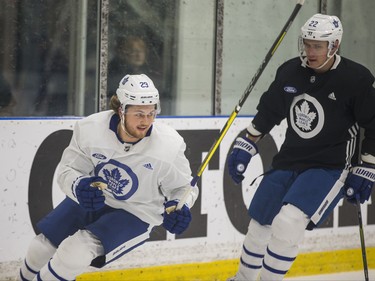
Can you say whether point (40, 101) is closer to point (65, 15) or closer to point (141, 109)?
point (65, 15)

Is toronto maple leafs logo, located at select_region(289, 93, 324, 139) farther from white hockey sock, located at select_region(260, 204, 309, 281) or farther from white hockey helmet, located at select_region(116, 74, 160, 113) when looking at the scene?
white hockey helmet, located at select_region(116, 74, 160, 113)

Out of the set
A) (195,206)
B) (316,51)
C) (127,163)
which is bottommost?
(195,206)

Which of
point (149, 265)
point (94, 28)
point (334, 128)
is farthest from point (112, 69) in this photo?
point (334, 128)

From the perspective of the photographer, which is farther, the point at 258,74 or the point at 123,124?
the point at 258,74

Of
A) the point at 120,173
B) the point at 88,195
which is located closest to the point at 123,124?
the point at 120,173

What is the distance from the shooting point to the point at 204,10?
5207mm

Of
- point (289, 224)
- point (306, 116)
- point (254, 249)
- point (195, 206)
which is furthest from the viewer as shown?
point (195, 206)

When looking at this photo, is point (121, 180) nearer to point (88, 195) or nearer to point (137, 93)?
point (88, 195)

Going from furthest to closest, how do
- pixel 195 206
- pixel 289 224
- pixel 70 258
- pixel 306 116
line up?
pixel 195 206
pixel 306 116
pixel 289 224
pixel 70 258

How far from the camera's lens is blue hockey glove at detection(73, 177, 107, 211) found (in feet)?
11.3

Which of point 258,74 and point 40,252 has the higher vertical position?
point 258,74

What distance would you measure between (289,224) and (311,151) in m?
0.35

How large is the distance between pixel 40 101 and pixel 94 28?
18.3 inches

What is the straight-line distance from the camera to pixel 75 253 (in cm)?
344
